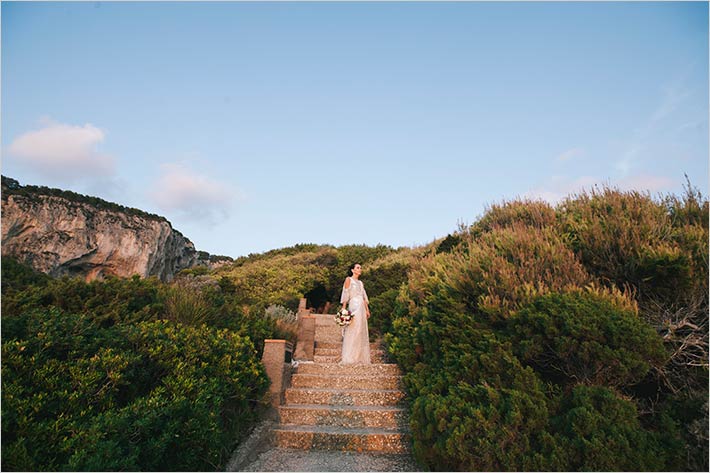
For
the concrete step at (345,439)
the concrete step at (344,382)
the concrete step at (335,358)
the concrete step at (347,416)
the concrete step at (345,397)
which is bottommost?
the concrete step at (345,439)

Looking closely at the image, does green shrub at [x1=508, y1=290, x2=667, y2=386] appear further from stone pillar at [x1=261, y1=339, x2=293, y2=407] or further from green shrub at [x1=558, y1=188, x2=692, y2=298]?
stone pillar at [x1=261, y1=339, x2=293, y2=407]

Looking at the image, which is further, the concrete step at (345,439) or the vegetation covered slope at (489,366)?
the concrete step at (345,439)

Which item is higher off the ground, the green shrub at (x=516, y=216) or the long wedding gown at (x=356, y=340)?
the green shrub at (x=516, y=216)

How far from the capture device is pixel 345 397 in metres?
6.27

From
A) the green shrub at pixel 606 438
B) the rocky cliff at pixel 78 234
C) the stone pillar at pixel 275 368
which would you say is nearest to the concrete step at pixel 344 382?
the stone pillar at pixel 275 368

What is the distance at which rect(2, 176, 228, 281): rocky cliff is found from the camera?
18609mm

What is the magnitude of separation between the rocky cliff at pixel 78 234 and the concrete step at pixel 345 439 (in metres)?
14.6

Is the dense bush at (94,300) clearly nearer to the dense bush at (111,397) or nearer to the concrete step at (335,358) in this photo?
the dense bush at (111,397)

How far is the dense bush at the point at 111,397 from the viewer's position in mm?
2832

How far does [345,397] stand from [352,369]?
1052 mm

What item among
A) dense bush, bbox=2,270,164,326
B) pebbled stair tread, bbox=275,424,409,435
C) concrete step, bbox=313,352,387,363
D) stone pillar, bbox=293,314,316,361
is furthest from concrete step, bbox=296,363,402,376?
→ dense bush, bbox=2,270,164,326

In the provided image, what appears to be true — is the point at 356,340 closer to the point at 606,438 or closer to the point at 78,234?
the point at 606,438

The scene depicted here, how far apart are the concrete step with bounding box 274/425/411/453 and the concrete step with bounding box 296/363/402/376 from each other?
1881mm

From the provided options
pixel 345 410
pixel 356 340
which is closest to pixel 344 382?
pixel 345 410
